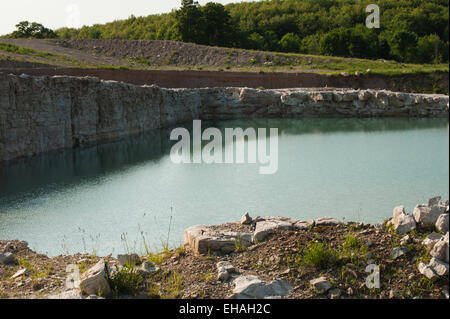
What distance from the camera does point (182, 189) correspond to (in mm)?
13070

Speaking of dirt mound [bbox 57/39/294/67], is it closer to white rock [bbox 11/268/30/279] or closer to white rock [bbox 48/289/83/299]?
white rock [bbox 11/268/30/279]

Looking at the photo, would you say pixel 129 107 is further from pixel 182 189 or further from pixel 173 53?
pixel 173 53

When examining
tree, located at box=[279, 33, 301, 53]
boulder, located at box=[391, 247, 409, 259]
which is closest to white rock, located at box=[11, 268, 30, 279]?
boulder, located at box=[391, 247, 409, 259]

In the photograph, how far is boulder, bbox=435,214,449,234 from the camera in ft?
19.0

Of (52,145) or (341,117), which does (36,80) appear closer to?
(52,145)

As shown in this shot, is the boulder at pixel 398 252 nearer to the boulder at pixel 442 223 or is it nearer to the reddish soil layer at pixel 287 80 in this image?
the boulder at pixel 442 223

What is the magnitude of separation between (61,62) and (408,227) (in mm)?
33889

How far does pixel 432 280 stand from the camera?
5.08 metres
